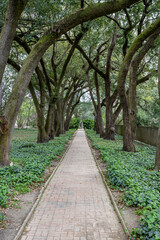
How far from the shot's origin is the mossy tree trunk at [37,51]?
22.5ft

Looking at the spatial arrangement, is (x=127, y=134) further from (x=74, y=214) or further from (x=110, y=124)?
(x=74, y=214)

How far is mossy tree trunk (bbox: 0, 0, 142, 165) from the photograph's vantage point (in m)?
6.86

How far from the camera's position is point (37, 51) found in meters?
7.12

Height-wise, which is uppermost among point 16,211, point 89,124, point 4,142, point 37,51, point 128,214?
point 37,51

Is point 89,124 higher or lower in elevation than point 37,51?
lower

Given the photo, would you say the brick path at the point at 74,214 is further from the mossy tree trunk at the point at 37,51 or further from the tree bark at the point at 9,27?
the tree bark at the point at 9,27

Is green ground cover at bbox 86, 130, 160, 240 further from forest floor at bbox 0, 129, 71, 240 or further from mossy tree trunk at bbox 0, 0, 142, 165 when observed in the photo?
mossy tree trunk at bbox 0, 0, 142, 165

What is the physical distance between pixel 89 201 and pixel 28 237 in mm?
1772

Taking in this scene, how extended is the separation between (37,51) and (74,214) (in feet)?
17.3

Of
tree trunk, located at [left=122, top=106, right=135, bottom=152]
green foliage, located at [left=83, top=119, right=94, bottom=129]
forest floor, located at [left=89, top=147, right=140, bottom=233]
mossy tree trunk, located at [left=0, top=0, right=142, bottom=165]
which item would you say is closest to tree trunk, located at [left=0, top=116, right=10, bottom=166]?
mossy tree trunk, located at [left=0, top=0, right=142, bottom=165]

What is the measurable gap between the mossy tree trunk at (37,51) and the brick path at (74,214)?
2.55m

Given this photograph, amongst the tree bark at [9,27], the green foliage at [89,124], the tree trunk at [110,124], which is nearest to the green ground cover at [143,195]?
the tree bark at [9,27]

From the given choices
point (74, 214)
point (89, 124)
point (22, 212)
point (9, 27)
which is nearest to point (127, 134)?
point (9, 27)

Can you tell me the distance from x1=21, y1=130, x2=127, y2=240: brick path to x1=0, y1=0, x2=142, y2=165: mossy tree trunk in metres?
2.55
